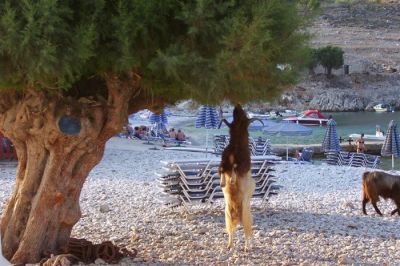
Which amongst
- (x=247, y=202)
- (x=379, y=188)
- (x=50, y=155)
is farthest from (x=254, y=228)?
Result: (x=50, y=155)

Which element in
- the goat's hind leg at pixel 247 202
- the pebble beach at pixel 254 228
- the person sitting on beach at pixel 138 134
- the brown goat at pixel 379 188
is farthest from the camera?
the person sitting on beach at pixel 138 134

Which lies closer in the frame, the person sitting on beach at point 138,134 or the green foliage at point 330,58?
the person sitting on beach at point 138,134

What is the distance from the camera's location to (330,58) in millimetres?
85688

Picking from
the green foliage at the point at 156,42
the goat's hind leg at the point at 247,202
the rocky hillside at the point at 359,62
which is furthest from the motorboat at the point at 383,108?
the green foliage at the point at 156,42

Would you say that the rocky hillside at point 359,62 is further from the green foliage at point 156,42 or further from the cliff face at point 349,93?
the green foliage at point 156,42

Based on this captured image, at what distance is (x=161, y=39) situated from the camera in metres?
6.21

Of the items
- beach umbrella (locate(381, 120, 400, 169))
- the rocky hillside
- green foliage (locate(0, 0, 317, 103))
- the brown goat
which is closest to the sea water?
beach umbrella (locate(381, 120, 400, 169))

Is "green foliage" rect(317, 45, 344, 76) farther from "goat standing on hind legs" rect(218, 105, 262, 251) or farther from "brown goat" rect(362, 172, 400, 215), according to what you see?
"goat standing on hind legs" rect(218, 105, 262, 251)

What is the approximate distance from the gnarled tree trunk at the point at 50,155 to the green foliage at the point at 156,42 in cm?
47

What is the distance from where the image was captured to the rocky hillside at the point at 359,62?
78375mm

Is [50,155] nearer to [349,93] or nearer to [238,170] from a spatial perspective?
[238,170]

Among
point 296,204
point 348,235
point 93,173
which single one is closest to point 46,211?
point 348,235

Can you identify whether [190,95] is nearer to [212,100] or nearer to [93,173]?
[212,100]

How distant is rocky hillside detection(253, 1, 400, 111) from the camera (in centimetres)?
7838
